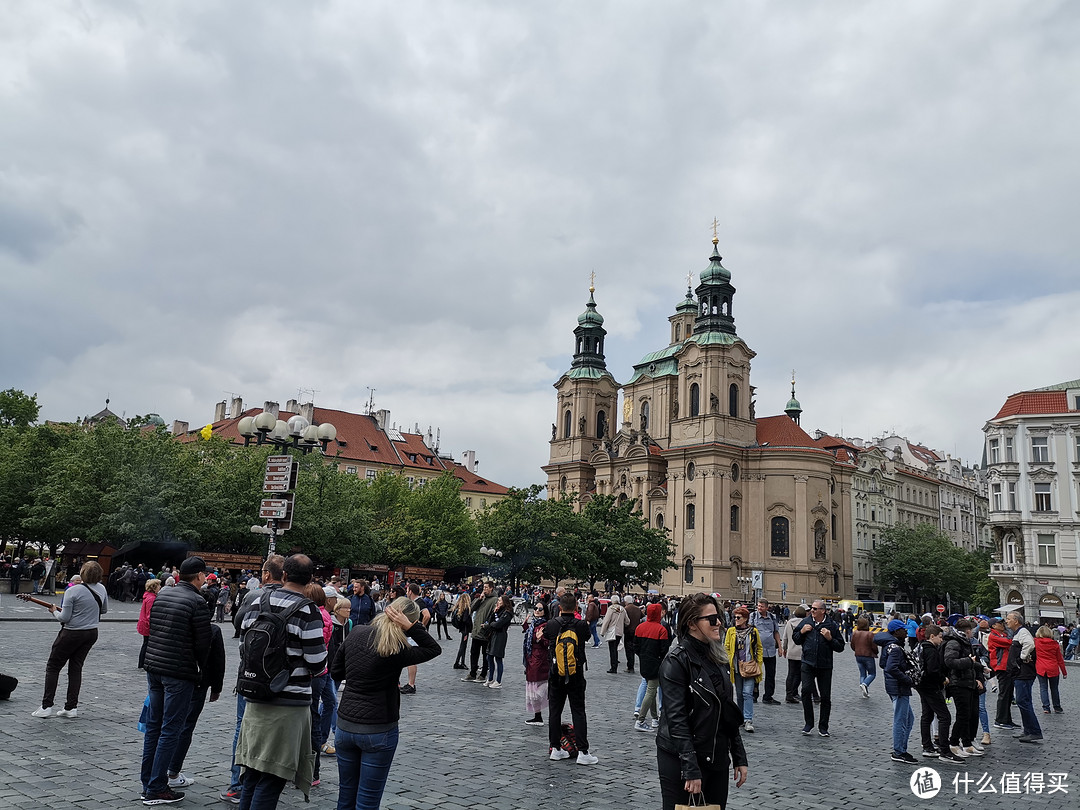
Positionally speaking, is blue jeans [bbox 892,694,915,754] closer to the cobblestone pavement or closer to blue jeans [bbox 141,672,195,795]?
the cobblestone pavement

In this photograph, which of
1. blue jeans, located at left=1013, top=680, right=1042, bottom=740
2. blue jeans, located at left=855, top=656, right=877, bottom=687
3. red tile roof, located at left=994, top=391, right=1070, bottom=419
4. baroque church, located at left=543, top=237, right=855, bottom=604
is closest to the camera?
blue jeans, located at left=1013, top=680, right=1042, bottom=740

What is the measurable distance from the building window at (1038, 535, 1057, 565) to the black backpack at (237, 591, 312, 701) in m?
58.5

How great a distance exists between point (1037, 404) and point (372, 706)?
5964 centimetres

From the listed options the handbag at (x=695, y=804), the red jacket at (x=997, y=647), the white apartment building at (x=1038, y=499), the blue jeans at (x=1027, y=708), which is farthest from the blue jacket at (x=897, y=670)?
the white apartment building at (x=1038, y=499)

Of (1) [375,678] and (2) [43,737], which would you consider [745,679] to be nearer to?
(1) [375,678]

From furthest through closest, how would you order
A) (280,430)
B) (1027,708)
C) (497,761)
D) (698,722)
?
(280,430) < (1027,708) < (497,761) < (698,722)

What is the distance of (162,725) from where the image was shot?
7.02 meters

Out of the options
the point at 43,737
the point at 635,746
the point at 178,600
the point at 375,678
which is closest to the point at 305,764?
the point at 375,678

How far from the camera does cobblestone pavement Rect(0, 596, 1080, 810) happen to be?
7.59 metres

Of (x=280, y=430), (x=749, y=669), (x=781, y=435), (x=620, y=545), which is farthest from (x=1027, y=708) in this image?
(x=781, y=435)

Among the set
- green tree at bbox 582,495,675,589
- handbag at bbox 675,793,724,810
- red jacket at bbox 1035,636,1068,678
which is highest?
green tree at bbox 582,495,675,589

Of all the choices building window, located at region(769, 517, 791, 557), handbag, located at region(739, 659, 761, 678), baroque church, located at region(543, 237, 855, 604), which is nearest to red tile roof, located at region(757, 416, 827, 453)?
baroque church, located at region(543, 237, 855, 604)

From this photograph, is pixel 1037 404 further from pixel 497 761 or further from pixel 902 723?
pixel 497 761

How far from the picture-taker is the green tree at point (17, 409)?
197 ft
